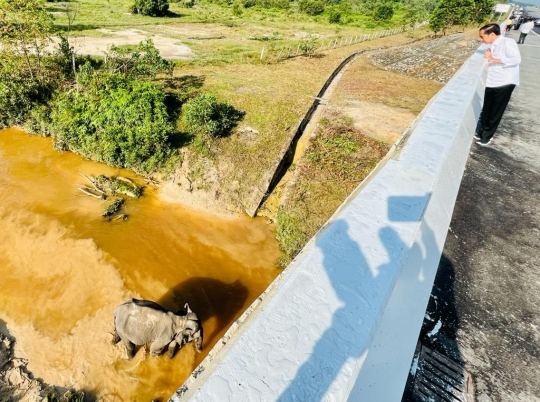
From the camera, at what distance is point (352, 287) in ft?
5.43

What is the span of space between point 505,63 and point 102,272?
28.7 feet

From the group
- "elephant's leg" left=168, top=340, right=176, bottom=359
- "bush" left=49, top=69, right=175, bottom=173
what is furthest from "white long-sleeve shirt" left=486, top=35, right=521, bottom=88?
"bush" left=49, top=69, right=175, bottom=173

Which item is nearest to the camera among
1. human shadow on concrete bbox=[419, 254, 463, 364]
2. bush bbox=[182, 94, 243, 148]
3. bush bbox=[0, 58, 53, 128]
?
human shadow on concrete bbox=[419, 254, 463, 364]

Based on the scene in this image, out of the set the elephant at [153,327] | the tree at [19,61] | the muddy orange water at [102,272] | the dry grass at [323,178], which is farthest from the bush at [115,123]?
the elephant at [153,327]

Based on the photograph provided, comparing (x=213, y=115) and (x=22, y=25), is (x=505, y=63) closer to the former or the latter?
(x=213, y=115)

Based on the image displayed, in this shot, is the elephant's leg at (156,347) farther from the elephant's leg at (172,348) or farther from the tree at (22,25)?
the tree at (22,25)

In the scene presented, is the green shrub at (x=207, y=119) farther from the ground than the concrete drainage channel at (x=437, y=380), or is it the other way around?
the concrete drainage channel at (x=437, y=380)

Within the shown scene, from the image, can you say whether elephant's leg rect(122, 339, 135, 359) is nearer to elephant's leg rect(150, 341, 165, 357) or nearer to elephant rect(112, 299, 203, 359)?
elephant rect(112, 299, 203, 359)

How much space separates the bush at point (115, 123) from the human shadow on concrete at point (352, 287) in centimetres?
933

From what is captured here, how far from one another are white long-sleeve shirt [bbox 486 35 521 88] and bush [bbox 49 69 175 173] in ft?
29.1

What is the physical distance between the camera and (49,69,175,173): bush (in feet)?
33.2

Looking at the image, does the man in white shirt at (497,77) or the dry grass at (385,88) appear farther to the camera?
the dry grass at (385,88)

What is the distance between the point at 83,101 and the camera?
11305 millimetres

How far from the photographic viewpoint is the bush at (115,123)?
33.2ft
